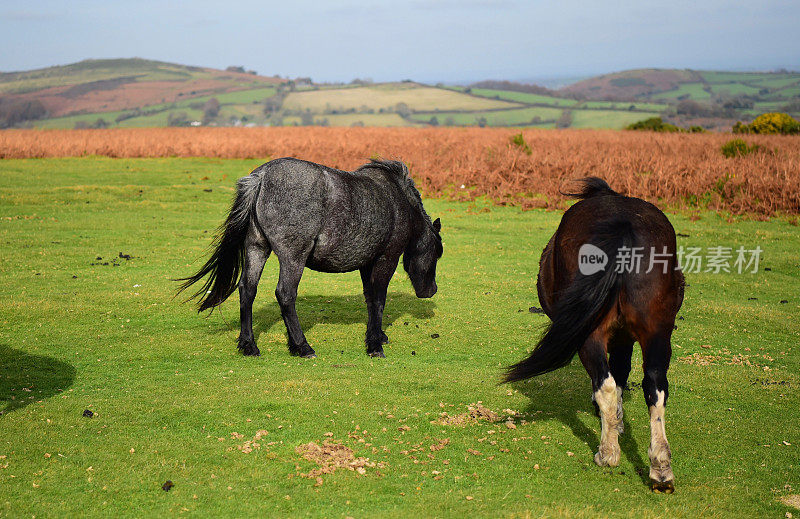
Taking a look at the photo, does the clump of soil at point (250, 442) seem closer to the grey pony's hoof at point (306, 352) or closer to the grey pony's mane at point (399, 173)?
the grey pony's hoof at point (306, 352)

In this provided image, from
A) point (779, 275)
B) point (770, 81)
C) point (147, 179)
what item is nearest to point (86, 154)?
point (147, 179)

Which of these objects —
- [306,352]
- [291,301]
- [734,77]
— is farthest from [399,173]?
[734,77]

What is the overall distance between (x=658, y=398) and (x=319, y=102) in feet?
348

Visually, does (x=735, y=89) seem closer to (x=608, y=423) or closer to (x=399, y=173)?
(x=399, y=173)

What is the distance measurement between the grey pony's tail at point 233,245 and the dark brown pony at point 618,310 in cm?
376

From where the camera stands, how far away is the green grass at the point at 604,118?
7531cm

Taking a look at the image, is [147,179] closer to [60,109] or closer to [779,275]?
[779,275]

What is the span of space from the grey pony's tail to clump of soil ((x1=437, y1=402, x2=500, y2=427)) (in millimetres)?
3162

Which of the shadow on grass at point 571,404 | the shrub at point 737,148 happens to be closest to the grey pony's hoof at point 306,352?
the shadow on grass at point 571,404

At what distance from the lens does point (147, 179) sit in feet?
82.7

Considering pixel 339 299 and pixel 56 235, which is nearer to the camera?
pixel 339 299

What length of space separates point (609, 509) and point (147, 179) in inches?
943

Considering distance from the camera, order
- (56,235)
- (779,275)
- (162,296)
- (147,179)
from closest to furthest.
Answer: (162,296), (779,275), (56,235), (147,179)

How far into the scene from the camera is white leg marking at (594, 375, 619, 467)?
4652mm
